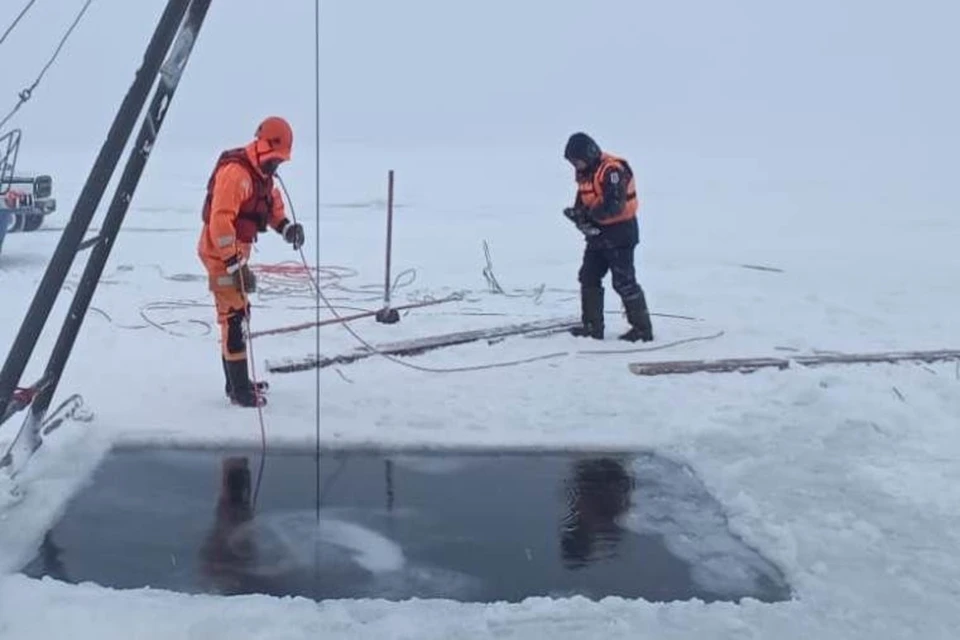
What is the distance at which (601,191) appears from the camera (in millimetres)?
10188

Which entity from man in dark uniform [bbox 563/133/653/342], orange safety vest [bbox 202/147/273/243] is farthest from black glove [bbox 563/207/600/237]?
orange safety vest [bbox 202/147/273/243]

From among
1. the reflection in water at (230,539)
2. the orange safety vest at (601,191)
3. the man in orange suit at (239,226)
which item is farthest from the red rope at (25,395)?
the orange safety vest at (601,191)

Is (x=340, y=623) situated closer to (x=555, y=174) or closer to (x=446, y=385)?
(x=446, y=385)

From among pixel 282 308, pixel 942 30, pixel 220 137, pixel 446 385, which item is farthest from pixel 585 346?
pixel 942 30

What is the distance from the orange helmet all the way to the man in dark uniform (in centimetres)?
300

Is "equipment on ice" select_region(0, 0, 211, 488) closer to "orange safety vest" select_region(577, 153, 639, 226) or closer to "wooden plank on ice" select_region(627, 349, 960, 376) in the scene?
"wooden plank on ice" select_region(627, 349, 960, 376)

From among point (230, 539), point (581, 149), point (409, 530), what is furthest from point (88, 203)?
point (581, 149)

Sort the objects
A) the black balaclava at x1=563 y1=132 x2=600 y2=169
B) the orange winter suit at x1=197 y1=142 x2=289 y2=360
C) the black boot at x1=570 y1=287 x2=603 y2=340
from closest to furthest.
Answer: the orange winter suit at x1=197 y1=142 x2=289 y2=360 < the black balaclava at x1=563 y1=132 x2=600 y2=169 < the black boot at x1=570 y1=287 x2=603 y2=340

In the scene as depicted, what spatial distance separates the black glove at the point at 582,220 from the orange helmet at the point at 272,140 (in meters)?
3.21

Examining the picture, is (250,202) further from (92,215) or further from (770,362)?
(770,362)

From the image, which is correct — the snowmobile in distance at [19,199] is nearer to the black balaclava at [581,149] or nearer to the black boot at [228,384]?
the black boot at [228,384]

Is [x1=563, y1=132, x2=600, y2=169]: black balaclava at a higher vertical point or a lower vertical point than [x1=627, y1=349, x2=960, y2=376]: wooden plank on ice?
higher

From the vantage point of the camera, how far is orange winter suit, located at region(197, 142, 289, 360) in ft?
25.0

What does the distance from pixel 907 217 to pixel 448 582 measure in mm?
22160
